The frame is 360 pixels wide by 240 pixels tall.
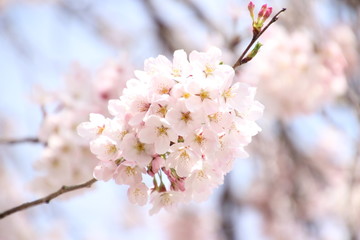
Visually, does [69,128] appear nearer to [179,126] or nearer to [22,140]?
[22,140]

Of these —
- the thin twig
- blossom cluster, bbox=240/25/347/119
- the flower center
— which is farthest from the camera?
blossom cluster, bbox=240/25/347/119

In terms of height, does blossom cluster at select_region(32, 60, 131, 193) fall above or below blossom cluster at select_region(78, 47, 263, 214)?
below

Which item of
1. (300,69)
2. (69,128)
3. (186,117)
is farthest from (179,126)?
(300,69)

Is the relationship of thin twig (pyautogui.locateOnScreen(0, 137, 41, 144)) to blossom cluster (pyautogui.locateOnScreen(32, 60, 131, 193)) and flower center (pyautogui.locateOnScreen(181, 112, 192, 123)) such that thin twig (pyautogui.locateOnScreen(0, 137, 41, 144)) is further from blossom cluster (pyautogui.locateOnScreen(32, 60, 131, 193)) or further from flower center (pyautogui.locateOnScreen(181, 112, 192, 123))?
flower center (pyautogui.locateOnScreen(181, 112, 192, 123))

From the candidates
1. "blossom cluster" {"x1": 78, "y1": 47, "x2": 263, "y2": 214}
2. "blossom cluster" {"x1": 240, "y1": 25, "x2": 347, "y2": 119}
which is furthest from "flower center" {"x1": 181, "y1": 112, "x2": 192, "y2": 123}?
"blossom cluster" {"x1": 240, "y1": 25, "x2": 347, "y2": 119}

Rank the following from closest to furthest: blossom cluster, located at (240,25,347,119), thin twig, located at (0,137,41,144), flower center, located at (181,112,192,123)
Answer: flower center, located at (181,112,192,123) → thin twig, located at (0,137,41,144) → blossom cluster, located at (240,25,347,119)

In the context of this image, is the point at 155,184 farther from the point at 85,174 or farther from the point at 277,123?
the point at 277,123
